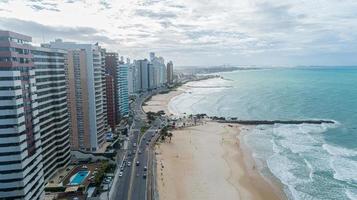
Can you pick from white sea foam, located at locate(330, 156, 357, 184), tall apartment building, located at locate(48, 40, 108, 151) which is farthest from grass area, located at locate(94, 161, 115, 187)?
white sea foam, located at locate(330, 156, 357, 184)

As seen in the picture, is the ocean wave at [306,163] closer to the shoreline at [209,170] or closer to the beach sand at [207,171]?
the shoreline at [209,170]

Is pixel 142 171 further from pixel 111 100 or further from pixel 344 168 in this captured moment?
pixel 344 168

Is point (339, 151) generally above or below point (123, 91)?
below

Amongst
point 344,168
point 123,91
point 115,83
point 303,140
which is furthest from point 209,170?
point 123,91

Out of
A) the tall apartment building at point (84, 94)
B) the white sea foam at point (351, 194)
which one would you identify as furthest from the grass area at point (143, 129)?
the white sea foam at point (351, 194)

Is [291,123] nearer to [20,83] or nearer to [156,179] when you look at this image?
[156,179]

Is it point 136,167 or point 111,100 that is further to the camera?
point 111,100

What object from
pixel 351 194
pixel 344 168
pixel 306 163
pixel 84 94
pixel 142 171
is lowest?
pixel 351 194
